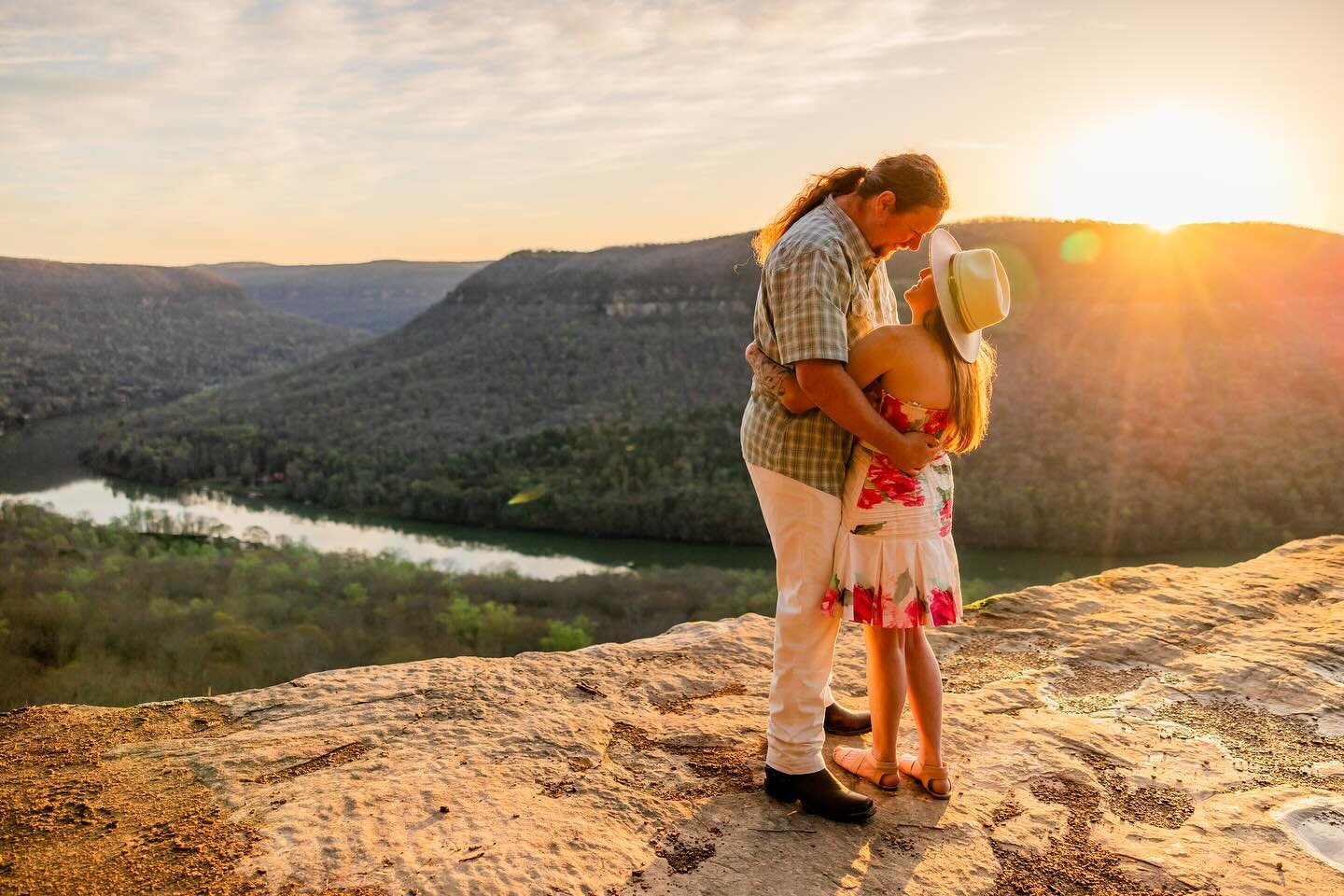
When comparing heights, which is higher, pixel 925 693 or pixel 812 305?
pixel 812 305

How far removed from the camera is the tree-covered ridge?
73.1 meters

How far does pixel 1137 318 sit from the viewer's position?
5388cm

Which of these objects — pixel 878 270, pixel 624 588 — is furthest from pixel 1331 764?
pixel 624 588

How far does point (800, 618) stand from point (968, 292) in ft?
3.23

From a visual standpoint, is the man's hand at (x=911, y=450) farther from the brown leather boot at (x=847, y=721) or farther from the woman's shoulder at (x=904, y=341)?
the brown leather boot at (x=847, y=721)

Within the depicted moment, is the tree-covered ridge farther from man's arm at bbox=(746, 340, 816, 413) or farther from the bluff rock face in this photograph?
man's arm at bbox=(746, 340, 816, 413)

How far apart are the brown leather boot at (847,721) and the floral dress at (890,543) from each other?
2.59 ft

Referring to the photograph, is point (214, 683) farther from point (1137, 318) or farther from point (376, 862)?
point (1137, 318)

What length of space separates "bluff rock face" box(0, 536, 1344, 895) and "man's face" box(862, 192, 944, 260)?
1.62 m

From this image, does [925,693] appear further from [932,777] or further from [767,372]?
[767,372]

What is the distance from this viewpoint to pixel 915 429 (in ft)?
8.20

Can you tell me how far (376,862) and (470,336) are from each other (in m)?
78.6

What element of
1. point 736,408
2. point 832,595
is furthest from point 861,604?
point 736,408

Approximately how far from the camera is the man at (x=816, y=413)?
234 cm
